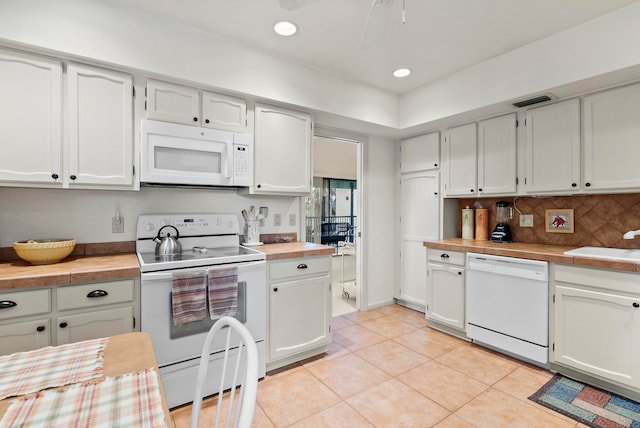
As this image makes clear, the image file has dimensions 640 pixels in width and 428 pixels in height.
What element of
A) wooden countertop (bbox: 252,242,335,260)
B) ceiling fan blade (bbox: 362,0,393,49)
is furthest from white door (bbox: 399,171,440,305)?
ceiling fan blade (bbox: 362,0,393,49)

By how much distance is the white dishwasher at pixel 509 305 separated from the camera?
2385mm

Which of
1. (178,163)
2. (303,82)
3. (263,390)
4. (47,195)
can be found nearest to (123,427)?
(263,390)

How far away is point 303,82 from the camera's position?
→ 2.80 meters

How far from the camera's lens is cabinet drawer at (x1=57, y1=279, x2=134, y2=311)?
1691mm

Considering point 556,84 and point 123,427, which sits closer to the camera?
point 123,427

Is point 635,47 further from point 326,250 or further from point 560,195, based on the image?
point 326,250

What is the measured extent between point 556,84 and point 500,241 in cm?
142

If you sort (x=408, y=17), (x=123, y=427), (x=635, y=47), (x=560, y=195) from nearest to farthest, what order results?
(x=123, y=427) → (x=635, y=47) → (x=408, y=17) → (x=560, y=195)

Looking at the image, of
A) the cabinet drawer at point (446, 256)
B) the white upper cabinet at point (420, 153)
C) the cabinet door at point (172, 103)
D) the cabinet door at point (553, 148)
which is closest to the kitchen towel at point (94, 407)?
the cabinet door at point (172, 103)

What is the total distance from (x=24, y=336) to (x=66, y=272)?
36 cm

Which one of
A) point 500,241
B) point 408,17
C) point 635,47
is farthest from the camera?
point 500,241

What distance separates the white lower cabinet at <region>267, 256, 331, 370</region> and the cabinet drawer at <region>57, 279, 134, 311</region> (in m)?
0.93

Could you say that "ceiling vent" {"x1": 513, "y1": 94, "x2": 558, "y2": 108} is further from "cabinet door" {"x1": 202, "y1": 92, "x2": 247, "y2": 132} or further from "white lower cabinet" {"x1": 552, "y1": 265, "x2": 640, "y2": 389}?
"cabinet door" {"x1": 202, "y1": 92, "x2": 247, "y2": 132}

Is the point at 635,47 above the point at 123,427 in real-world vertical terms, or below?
above
